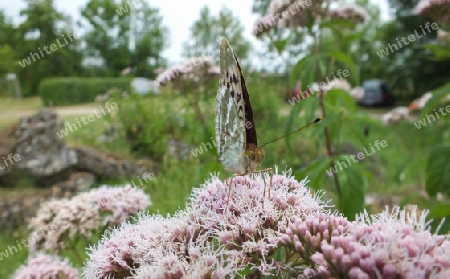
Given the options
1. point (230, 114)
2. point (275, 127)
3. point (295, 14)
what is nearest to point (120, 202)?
point (230, 114)

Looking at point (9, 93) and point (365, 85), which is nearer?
point (365, 85)

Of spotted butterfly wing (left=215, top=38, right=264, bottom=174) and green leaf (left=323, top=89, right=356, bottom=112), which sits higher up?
green leaf (left=323, top=89, right=356, bottom=112)

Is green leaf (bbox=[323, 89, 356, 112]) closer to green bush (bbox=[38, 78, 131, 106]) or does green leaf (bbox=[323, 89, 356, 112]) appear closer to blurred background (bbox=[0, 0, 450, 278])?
blurred background (bbox=[0, 0, 450, 278])

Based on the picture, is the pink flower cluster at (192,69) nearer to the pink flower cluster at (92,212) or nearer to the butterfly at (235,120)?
the pink flower cluster at (92,212)

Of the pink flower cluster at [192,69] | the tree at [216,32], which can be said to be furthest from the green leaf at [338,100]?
the tree at [216,32]

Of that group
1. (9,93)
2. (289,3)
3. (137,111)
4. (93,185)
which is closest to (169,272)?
(289,3)

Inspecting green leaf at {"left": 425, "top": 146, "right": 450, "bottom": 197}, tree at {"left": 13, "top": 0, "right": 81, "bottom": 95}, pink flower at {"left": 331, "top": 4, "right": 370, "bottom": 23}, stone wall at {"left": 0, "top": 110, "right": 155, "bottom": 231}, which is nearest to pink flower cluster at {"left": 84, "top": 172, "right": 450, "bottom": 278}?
green leaf at {"left": 425, "top": 146, "right": 450, "bottom": 197}

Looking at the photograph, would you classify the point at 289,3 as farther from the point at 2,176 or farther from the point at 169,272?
the point at 2,176
